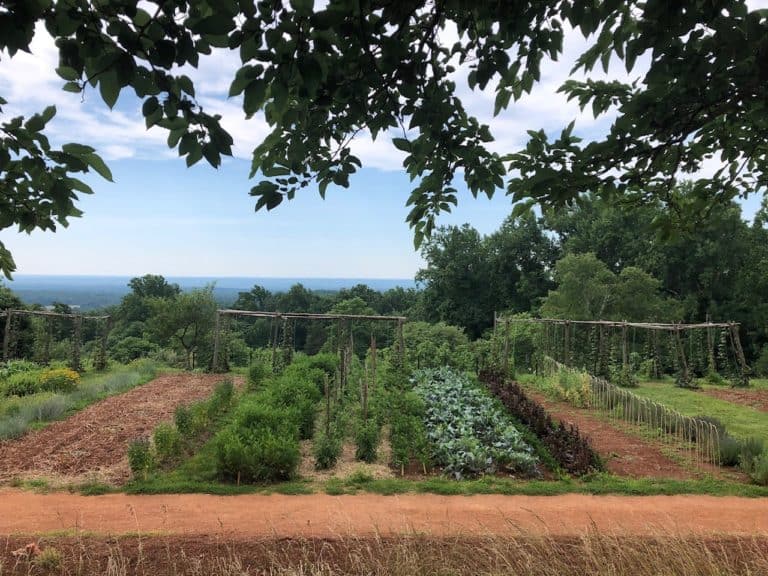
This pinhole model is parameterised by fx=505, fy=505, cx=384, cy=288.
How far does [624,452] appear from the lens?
835 cm

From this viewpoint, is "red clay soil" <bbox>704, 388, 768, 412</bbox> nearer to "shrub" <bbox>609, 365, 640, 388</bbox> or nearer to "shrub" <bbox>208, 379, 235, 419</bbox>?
"shrub" <bbox>609, 365, 640, 388</bbox>

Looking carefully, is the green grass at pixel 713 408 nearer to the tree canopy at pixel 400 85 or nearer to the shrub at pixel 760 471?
the shrub at pixel 760 471

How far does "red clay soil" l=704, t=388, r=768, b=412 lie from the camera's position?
12758 millimetres

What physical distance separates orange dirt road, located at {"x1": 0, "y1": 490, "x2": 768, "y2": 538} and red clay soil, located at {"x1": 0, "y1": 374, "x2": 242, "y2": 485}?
28.1 inches

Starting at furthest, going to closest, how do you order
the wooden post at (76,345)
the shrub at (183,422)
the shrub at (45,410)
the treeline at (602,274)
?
the treeline at (602,274), the wooden post at (76,345), the shrub at (45,410), the shrub at (183,422)

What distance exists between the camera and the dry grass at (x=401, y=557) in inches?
140

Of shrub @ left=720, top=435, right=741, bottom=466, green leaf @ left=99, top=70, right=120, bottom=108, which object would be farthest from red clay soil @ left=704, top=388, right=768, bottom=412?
green leaf @ left=99, top=70, right=120, bottom=108

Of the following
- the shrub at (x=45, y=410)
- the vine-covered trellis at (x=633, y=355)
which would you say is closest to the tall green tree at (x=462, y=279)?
the vine-covered trellis at (x=633, y=355)

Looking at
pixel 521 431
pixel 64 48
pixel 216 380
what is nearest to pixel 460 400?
pixel 521 431

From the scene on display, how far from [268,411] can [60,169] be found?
20.6 feet

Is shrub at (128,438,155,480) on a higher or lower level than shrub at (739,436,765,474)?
lower

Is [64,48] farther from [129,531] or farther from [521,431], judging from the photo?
[521,431]

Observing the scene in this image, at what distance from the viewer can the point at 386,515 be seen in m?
5.52

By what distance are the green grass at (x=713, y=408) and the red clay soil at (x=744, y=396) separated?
1.04 ft
